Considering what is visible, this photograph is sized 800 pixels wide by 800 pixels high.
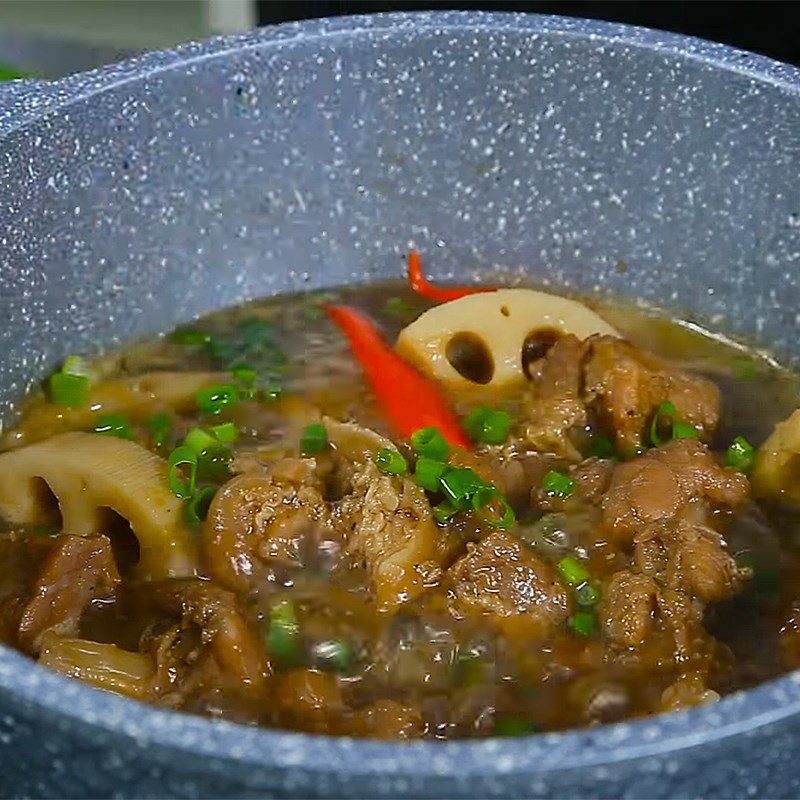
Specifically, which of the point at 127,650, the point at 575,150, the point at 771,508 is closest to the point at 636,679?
the point at 771,508

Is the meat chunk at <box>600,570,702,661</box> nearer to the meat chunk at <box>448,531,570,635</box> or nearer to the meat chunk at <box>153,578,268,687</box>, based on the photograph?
the meat chunk at <box>448,531,570,635</box>

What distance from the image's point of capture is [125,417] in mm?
2014

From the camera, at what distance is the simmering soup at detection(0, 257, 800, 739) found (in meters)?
1.52

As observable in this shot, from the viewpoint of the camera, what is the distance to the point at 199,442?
1878 mm

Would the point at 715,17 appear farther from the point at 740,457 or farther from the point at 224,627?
the point at 224,627

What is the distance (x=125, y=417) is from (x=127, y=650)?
0.52 m

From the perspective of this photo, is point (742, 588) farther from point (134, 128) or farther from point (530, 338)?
point (134, 128)

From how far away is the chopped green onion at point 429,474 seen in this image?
1739 millimetres

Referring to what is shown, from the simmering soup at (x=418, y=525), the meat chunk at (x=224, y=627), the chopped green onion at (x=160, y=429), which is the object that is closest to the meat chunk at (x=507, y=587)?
the simmering soup at (x=418, y=525)

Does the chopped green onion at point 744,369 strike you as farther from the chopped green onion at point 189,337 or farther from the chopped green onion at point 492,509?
the chopped green onion at point 189,337

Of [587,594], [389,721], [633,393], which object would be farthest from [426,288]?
[389,721]

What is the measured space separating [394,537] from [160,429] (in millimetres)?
477

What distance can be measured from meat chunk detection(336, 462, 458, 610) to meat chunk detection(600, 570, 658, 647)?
21 cm

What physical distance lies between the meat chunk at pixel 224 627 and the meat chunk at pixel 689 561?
1.62 feet
